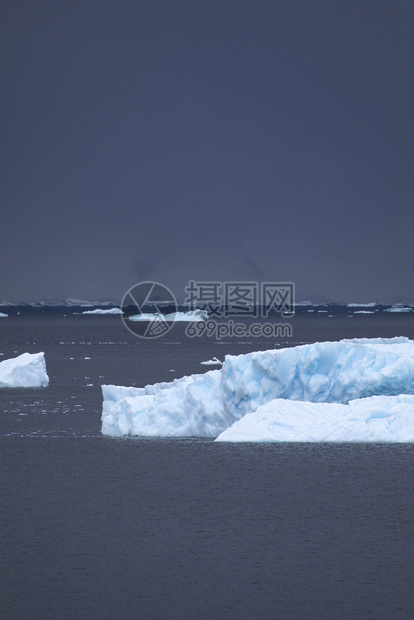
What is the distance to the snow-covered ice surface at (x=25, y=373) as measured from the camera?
3159 centimetres

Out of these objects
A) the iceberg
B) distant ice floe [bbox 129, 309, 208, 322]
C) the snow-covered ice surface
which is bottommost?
distant ice floe [bbox 129, 309, 208, 322]

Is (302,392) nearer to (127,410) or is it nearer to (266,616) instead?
(127,410)

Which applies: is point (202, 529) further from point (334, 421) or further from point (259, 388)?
point (259, 388)

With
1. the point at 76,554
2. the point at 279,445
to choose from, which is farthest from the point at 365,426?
the point at 76,554

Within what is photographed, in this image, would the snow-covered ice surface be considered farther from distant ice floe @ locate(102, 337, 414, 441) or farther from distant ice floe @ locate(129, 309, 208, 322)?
distant ice floe @ locate(129, 309, 208, 322)

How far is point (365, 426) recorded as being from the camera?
54.4ft

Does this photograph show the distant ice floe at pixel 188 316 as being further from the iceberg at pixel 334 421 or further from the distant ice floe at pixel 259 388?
the iceberg at pixel 334 421

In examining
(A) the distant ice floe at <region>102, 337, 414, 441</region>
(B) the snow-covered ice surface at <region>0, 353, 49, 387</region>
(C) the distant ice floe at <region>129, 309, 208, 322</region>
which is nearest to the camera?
(A) the distant ice floe at <region>102, 337, 414, 441</region>

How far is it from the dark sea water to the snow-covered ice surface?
40.0ft

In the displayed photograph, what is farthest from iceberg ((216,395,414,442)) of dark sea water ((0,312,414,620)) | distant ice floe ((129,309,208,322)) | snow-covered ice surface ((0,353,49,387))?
distant ice floe ((129,309,208,322))

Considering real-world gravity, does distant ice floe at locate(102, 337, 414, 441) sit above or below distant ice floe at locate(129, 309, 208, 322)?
above

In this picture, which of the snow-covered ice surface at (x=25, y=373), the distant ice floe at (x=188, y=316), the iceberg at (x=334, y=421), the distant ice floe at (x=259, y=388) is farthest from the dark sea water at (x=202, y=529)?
the distant ice floe at (x=188, y=316)

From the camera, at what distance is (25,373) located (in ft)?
104

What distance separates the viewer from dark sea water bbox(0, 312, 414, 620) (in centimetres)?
875
